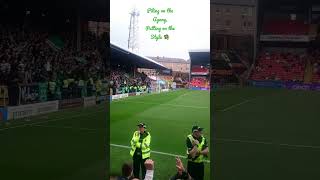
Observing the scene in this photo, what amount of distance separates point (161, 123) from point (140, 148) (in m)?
0.60

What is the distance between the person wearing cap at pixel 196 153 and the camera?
679 centimetres

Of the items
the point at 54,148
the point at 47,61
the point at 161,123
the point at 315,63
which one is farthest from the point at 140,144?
the point at 315,63

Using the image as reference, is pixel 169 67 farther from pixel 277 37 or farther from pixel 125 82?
pixel 277 37

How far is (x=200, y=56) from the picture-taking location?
716cm

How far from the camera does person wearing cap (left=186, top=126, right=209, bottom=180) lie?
6.79m

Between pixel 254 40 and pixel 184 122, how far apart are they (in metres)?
47.9

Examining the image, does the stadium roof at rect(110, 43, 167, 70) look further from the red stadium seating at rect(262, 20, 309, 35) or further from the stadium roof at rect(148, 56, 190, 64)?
the red stadium seating at rect(262, 20, 309, 35)

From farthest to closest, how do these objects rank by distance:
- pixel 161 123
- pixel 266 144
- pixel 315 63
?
pixel 315 63
pixel 266 144
pixel 161 123

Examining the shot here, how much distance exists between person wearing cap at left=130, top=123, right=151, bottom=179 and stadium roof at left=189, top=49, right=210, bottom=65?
1.25 meters

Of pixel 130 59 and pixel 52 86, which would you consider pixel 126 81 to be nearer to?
pixel 130 59

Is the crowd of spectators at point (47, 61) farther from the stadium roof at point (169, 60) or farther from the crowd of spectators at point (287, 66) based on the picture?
the crowd of spectators at point (287, 66)

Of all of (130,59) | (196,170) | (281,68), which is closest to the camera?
(196,170)

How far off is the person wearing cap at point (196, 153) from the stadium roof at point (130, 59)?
1352 millimetres

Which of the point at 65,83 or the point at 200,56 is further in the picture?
the point at 65,83
